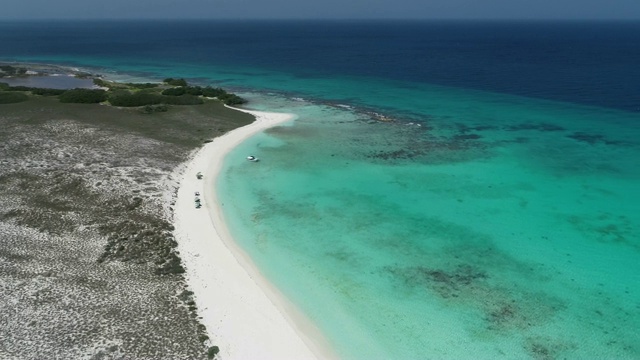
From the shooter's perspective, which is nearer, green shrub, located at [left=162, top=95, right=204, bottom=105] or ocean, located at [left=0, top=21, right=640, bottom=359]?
ocean, located at [left=0, top=21, right=640, bottom=359]

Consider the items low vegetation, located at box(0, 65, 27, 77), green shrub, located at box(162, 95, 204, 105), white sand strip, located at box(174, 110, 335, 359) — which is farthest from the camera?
low vegetation, located at box(0, 65, 27, 77)

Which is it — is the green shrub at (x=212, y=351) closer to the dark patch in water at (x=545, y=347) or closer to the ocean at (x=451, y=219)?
the ocean at (x=451, y=219)

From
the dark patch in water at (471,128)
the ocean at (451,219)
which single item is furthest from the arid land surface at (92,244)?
the dark patch in water at (471,128)

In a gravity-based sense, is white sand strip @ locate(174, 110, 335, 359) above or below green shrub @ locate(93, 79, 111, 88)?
below

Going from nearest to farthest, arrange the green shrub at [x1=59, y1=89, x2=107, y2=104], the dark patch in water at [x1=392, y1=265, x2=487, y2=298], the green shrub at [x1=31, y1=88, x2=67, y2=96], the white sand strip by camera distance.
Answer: the white sand strip
the dark patch in water at [x1=392, y1=265, x2=487, y2=298]
the green shrub at [x1=59, y1=89, x2=107, y2=104]
the green shrub at [x1=31, y1=88, x2=67, y2=96]

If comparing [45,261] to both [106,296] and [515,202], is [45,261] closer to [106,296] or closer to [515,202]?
[106,296]

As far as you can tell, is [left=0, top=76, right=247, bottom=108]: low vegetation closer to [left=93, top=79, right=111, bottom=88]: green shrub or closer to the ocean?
[left=93, top=79, right=111, bottom=88]: green shrub

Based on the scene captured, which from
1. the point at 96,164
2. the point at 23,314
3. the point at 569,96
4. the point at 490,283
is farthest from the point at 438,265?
the point at 569,96

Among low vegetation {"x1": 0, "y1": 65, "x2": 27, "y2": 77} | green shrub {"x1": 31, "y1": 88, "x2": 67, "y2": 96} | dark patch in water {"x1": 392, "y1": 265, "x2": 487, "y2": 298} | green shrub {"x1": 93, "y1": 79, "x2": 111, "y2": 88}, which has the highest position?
low vegetation {"x1": 0, "y1": 65, "x2": 27, "y2": 77}

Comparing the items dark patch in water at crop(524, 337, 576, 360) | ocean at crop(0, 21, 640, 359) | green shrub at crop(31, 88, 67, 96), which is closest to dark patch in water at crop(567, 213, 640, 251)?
ocean at crop(0, 21, 640, 359)
